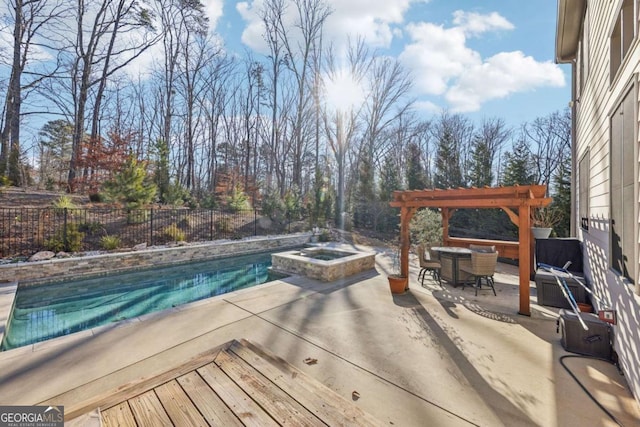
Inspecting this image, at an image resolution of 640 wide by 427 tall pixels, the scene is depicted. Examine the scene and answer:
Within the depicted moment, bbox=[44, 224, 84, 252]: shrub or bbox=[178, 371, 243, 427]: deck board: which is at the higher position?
bbox=[44, 224, 84, 252]: shrub

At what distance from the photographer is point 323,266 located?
240 inches

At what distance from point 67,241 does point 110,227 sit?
175 cm

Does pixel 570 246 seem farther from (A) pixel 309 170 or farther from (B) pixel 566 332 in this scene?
(A) pixel 309 170

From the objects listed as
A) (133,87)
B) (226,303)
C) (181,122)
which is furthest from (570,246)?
(133,87)

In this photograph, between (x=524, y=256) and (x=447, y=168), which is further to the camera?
(x=447, y=168)

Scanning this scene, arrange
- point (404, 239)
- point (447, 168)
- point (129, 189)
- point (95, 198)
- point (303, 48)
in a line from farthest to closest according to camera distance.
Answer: point (303, 48), point (447, 168), point (95, 198), point (129, 189), point (404, 239)

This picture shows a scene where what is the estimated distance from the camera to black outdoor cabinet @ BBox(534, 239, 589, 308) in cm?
428

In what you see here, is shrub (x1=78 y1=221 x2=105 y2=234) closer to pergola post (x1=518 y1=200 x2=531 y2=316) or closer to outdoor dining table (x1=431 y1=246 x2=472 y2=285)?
outdoor dining table (x1=431 y1=246 x2=472 y2=285)

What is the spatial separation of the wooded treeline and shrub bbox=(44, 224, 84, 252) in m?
3.68

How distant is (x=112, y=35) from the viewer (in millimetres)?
13602

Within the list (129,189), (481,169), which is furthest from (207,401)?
(481,169)

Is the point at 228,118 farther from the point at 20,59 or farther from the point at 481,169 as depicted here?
the point at 481,169

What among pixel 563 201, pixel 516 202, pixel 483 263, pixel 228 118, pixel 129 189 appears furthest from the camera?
pixel 228 118

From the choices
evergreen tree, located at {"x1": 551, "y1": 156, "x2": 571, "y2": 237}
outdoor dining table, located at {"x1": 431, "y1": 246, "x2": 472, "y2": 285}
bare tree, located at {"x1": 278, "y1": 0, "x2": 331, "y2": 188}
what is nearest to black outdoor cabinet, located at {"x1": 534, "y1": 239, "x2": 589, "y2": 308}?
outdoor dining table, located at {"x1": 431, "y1": 246, "x2": 472, "y2": 285}
